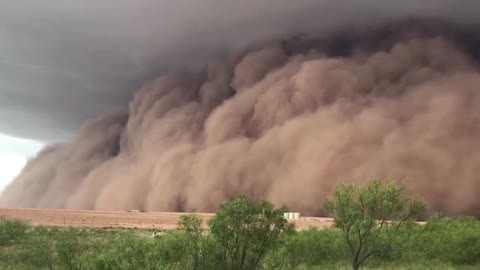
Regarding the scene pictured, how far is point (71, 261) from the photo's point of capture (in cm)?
1366

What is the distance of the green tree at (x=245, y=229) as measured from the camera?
1286cm

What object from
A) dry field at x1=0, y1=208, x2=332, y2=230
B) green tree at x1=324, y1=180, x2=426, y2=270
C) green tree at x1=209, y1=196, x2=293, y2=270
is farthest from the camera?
dry field at x1=0, y1=208, x2=332, y2=230

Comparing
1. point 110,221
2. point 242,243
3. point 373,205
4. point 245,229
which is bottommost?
point 242,243

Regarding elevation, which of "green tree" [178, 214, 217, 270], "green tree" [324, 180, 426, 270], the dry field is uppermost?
the dry field

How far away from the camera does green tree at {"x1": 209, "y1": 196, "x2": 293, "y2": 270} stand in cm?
1286

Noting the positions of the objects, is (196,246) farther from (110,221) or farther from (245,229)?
(110,221)

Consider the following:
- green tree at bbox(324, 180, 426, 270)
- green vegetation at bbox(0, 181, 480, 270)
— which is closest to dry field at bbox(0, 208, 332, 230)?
green vegetation at bbox(0, 181, 480, 270)

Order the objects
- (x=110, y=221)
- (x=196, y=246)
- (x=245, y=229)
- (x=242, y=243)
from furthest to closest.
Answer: (x=110, y=221), (x=242, y=243), (x=245, y=229), (x=196, y=246)

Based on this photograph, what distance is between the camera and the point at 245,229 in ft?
43.1

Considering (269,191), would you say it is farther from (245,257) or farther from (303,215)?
(245,257)

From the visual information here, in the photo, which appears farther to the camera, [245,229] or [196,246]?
[245,229]

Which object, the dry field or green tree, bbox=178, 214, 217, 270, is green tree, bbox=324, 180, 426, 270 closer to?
green tree, bbox=178, 214, 217, 270

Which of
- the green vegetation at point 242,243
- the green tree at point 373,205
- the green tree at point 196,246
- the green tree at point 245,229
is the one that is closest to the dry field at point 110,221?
the green vegetation at point 242,243

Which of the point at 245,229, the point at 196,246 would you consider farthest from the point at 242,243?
the point at 196,246
